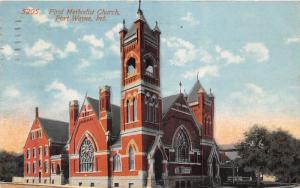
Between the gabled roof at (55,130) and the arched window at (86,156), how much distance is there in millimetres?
7757

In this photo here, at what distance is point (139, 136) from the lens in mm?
30797

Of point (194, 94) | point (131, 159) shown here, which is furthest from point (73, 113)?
point (194, 94)

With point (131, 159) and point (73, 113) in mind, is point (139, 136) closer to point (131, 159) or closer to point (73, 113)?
point (131, 159)

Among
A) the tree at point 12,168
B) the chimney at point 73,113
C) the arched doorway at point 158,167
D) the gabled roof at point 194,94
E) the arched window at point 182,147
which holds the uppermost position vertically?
the gabled roof at point 194,94

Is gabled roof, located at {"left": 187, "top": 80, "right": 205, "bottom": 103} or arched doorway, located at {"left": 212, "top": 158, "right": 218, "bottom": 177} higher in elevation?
gabled roof, located at {"left": 187, "top": 80, "right": 205, "bottom": 103}

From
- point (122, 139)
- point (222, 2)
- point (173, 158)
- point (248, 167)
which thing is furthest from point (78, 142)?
point (222, 2)

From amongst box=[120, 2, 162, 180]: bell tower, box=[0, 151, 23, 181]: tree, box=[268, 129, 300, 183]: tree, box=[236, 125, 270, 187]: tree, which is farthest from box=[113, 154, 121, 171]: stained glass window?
box=[268, 129, 300, 183]: tree

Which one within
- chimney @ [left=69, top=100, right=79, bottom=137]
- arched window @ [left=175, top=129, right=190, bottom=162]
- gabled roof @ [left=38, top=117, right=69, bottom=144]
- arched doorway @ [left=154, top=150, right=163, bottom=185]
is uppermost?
chimney @ [left=69, top=100, right=79, bottom=137]

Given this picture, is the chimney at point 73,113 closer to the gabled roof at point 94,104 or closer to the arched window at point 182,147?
the gabled roof at point 94,104

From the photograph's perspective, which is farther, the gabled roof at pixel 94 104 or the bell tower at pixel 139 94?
the gabled roof at pixel 94 104

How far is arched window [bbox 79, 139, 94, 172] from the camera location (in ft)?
120

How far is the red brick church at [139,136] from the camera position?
3123cm

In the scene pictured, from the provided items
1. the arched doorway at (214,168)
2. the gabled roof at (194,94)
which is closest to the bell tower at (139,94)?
the gabled roof at (194,94)

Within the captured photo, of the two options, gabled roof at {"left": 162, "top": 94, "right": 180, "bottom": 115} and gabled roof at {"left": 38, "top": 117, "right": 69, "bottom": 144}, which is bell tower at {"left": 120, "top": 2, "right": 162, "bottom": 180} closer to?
gabled roof at {"left": 162, "top": 94, "right": 180, "bottom": 115}
